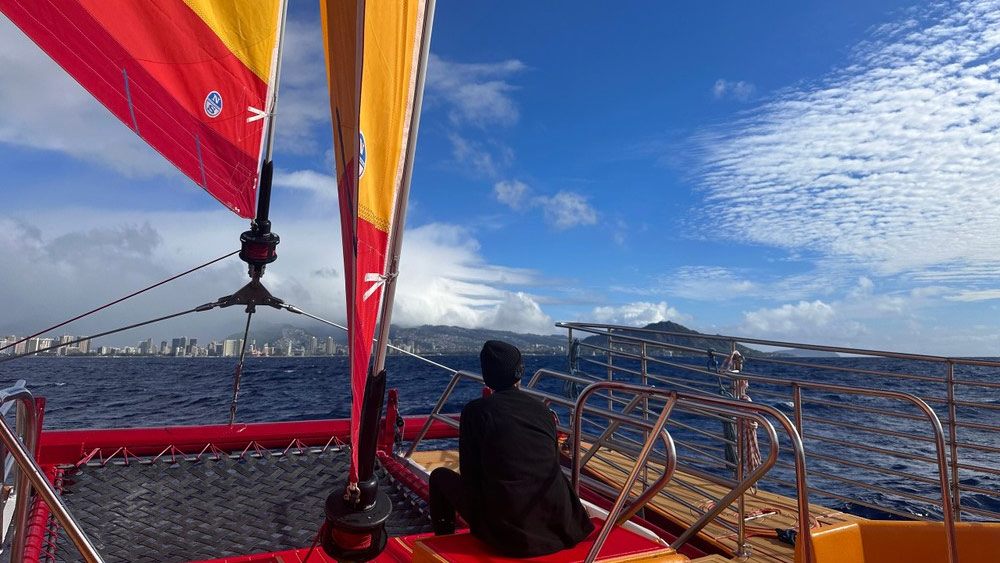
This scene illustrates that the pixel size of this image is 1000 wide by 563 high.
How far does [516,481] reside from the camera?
2783 mm

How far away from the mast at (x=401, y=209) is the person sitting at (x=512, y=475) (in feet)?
3.19

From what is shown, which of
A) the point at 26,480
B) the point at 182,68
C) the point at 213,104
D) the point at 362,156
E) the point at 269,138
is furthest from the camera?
the point at 269,138

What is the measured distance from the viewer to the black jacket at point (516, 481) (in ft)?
8.81

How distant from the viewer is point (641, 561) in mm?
2586

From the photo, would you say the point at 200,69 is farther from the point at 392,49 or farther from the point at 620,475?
the point at 620,475

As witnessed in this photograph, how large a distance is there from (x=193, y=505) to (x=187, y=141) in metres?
2.55

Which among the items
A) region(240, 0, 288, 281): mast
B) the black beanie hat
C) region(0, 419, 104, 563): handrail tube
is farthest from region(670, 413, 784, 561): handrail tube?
region(240, 0, 288, 281): mast

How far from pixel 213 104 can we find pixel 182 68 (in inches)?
12.3

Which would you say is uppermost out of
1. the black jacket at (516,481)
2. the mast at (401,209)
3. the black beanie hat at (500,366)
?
the mast at (401,209)

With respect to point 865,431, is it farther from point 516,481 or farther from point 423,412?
point 423,412

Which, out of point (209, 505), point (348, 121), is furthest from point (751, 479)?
point (209, 505)

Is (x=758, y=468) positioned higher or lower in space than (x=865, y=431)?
higher

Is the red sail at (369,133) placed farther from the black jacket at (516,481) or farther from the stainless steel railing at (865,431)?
the stainless steel railing at (865,431)

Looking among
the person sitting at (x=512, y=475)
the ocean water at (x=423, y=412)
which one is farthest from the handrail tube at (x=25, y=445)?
the ocean water at (x=423, y=412)
